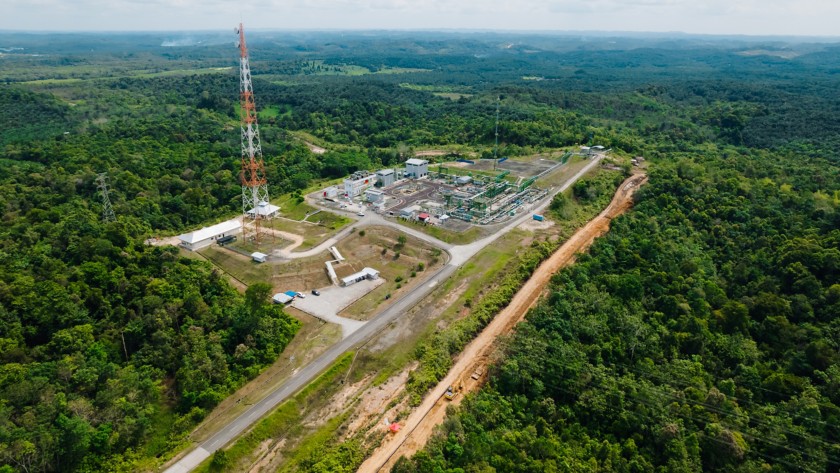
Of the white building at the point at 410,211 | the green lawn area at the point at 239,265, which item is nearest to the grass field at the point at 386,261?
the white building at the point at 410,211

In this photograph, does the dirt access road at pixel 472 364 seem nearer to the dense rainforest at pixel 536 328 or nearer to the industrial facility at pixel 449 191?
the dense rainforest at pixel 536 328

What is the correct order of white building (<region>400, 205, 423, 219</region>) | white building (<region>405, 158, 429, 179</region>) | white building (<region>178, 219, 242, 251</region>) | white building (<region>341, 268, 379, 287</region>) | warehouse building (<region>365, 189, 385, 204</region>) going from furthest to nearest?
white building (<region>405, 158, 429, 179</region>) < warehouse building (<region>365, 189, 385, 204</region>) < white building (<region>400, 205, 423, 219</region>) < white building (<region>178, 219, 242, 251</region>) < white building (<region>341, 268, 379, 287</region>)

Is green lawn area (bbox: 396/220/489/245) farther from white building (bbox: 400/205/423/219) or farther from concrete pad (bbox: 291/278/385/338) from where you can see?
concrete pad (bbox: 291/278/385/338)

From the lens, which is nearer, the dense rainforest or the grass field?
the dense rainforest

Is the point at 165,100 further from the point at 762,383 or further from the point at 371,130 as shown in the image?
the point at 762,383

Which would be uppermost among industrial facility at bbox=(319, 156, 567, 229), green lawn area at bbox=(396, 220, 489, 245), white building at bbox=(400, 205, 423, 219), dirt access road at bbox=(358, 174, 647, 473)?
industrial facility at bbox=(319, 156, 567, 229)

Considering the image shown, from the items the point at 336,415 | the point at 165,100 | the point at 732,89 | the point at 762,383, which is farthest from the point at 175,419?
the point at 732,89

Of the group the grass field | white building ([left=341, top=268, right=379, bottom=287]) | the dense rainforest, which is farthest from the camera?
white building ([left=341, top=268, right=379, bottom=287])

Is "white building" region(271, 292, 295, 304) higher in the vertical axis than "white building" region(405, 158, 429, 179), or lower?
lower

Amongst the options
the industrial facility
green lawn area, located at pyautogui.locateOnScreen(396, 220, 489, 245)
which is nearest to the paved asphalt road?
green lawn area, located at pyautogui.locateOnScreen(396, 220, 489, 245)
